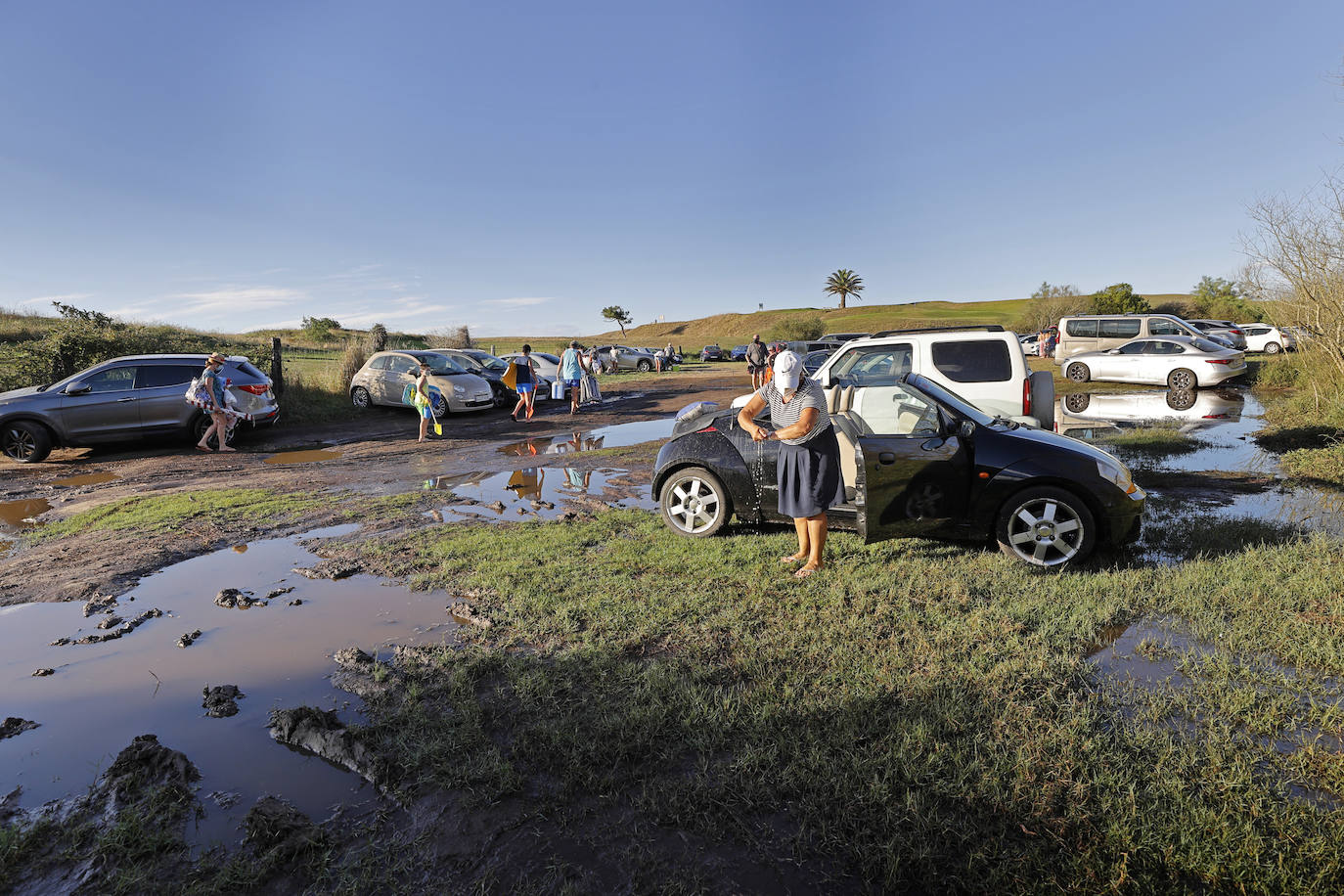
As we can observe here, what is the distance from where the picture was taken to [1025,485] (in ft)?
17.9

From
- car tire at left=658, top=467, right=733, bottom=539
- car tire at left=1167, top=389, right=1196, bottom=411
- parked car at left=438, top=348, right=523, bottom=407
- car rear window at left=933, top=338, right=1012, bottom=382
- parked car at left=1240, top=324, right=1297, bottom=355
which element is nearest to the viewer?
car tire at left=658, top=467, right=733, bottom=539

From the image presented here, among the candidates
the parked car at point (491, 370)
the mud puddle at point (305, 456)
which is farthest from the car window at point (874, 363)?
the parked car at point (491, 370)

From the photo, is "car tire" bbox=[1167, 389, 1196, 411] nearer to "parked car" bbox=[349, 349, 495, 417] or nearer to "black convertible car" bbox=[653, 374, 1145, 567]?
"black convertible car" bbox=[653, 374, 1145, 567]

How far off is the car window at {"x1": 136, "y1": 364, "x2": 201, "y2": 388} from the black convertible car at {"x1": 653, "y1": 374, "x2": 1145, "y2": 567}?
1301cm

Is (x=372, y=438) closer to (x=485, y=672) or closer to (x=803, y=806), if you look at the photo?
(x=485, y=672)

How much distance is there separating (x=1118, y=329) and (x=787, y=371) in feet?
82.7

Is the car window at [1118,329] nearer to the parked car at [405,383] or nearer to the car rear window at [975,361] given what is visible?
the car rear window at [975,361]

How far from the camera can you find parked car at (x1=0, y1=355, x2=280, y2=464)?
39.2 ft

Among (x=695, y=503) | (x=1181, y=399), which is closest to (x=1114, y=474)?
(x=695, y=503)

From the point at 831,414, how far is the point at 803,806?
146 inches

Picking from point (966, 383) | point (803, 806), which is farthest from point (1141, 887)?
point (966, 383)

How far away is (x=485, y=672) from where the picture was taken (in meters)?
3.97

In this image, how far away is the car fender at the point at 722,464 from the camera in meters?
6.38

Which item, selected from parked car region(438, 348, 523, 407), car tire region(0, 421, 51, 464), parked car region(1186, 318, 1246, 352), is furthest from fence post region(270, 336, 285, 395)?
parked car region(1186, 318, 1246, 352)
